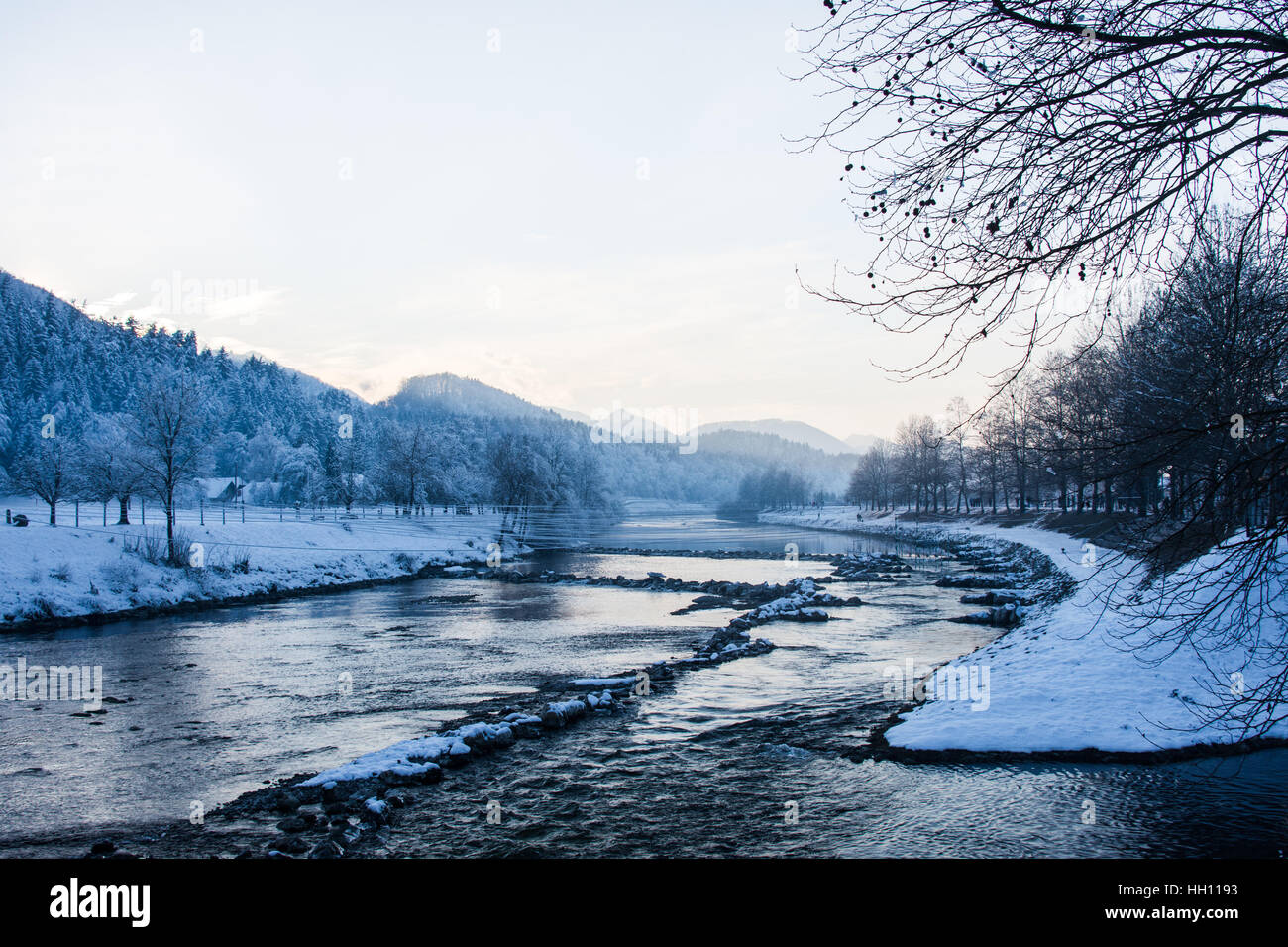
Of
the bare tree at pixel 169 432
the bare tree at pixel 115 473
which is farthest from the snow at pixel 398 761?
the bare tree at pixel 115 473

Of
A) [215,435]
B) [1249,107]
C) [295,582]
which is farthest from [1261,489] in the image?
[215,435]

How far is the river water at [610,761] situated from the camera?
906 centimetres

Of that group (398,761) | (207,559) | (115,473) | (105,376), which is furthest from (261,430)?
(398,761)

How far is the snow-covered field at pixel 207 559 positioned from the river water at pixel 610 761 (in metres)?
4.62

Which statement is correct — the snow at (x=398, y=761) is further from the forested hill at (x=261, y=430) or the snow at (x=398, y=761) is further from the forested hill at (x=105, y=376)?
the forested hill at (x=105, y=376)

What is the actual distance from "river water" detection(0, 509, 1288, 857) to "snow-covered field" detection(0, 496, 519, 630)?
462 centimetres

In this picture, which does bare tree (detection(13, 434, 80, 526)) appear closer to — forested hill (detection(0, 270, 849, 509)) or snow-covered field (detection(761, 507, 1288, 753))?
forested hill (detection(0, 270, 849, 509))

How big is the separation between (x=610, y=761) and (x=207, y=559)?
108ft

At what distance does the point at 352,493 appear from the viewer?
3573 inches

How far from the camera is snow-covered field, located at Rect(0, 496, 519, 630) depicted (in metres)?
29.1

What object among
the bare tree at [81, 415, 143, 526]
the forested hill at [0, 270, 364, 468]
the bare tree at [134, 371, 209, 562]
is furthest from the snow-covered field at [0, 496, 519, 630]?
the forested hill at [0, 270, 364, 468]

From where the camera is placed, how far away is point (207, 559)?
3725 centimetres

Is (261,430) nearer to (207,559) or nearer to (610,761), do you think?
(207,559)
